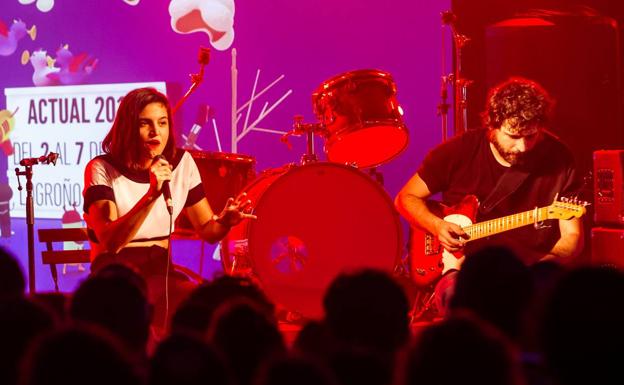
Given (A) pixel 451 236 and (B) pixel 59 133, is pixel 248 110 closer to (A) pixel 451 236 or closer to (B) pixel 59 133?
(B) pixel 59 133

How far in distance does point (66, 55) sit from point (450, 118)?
3545mm

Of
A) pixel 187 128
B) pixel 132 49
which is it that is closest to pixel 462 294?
pixel 187 128

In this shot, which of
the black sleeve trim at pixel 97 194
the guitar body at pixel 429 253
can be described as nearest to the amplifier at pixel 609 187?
the guitar body at pixel 429 253

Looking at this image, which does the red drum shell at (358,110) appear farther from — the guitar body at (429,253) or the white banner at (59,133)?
the white banner at (59,133)

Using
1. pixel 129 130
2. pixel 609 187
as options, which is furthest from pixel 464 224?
pixel 129 130

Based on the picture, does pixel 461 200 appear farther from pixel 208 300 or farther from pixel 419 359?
pixel 419 359

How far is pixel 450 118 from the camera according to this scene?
249 inches

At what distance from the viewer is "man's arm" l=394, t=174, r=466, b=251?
4.35 metres

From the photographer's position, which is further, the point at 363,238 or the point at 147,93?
the point at 363,238

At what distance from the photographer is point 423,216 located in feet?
14.7

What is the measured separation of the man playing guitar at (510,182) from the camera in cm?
412

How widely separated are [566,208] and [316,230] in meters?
1.43

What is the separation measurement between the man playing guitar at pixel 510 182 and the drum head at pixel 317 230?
362mm

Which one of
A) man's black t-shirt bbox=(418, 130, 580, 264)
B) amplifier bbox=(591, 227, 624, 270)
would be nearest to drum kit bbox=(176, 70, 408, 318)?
man's black t-shirt bbox=(418, 130, 580, 264)
